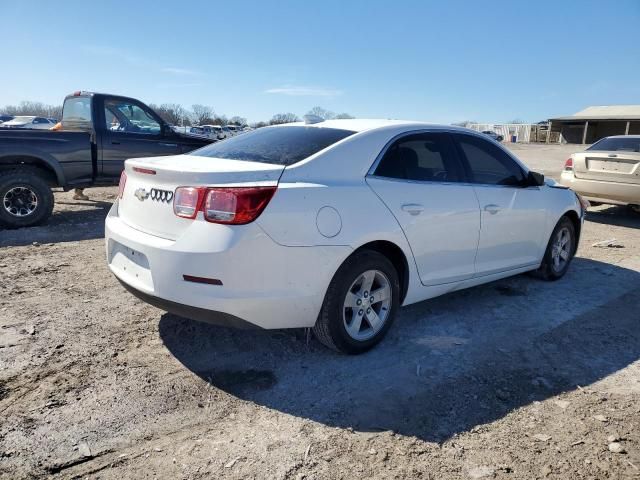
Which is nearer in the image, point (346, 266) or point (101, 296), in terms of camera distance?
point (346, 266)

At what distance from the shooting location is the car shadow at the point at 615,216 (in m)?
9.47

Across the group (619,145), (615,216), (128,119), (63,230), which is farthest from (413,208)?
(615,216)

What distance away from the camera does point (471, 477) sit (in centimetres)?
243

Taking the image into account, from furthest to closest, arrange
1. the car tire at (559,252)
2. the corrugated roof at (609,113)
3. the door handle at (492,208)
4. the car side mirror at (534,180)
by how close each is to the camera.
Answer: the corrugated roof at (609,113), the car tire at (559,252), the car side mirror at (534,180), the door handle at (492,208)

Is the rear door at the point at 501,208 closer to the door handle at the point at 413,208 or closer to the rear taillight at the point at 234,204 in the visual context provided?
the door handle at the point at 413,208

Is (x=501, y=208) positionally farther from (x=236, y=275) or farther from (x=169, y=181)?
(x=169, y=181)

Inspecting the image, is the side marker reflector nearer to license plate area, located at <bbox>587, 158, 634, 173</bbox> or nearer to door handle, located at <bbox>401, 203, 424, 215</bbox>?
door handle, located at <bbox>401, 203, 424, 215</bbox>

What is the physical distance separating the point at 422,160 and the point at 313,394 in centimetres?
199

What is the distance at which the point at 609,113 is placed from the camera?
50.1 metres

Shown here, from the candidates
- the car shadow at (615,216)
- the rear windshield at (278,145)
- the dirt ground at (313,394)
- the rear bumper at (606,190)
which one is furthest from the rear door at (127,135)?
the car shadow at (615,216)

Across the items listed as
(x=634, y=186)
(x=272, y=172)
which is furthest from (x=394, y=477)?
(x=634, y=186)

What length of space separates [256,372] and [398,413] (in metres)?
0.96

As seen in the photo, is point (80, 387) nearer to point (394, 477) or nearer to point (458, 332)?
point (394, 477)

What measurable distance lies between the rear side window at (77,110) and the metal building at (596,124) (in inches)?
1855
